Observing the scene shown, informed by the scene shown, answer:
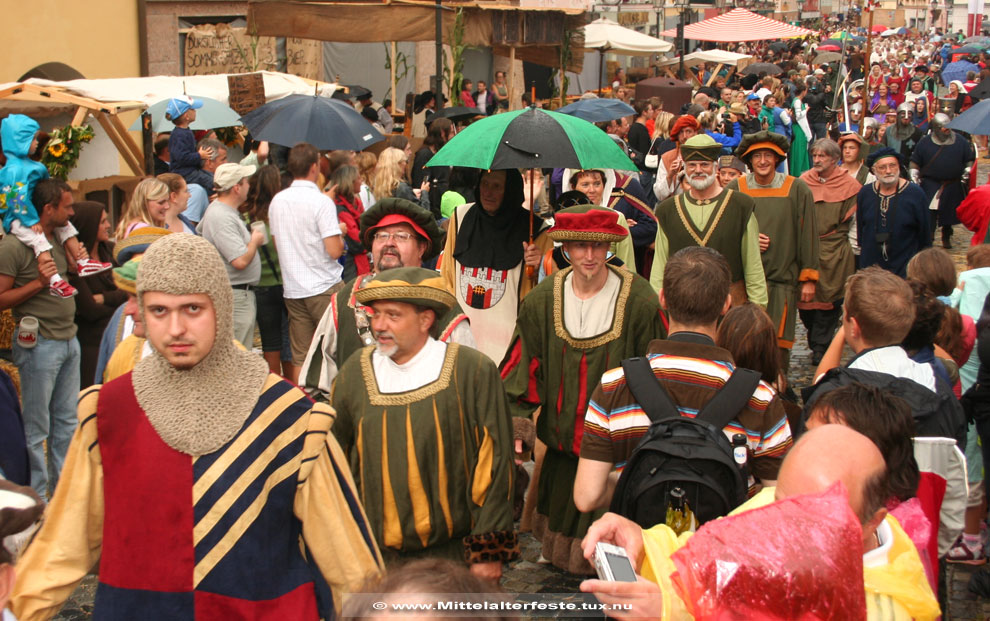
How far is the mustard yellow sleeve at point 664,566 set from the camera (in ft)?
7.54

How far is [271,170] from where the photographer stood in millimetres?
8156

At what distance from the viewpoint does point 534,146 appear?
20.1 feet

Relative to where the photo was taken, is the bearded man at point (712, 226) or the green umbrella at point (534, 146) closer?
the green umbrella at point (534, 146)

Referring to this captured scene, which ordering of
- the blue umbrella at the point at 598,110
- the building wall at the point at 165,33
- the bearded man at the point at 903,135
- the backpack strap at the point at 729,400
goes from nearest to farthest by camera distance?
the backpack strap at the point at 729,400, the blue umbrella at the point at 598,110, the bearded man at the point at 903,135, the building wall at the point at 165,33

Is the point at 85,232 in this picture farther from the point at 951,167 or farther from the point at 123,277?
the point at 951,167

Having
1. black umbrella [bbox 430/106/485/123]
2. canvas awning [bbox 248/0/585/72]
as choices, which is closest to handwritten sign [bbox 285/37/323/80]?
canvas awning [bbox 248/0/585/72]

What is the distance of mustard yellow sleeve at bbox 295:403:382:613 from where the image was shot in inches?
120

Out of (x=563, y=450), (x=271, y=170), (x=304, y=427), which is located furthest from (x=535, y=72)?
(x=304, y=427)

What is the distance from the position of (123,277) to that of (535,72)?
3017 centimetres

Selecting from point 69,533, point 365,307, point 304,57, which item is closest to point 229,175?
point 365,307

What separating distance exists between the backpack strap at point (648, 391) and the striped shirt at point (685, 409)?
0.14ft

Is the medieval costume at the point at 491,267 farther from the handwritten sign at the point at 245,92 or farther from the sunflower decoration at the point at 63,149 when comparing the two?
the handwritten sign at the point at 245,92

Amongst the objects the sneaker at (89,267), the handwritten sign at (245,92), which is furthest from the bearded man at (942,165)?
the sneaker at (89,267)

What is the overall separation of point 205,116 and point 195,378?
9.36 metres
